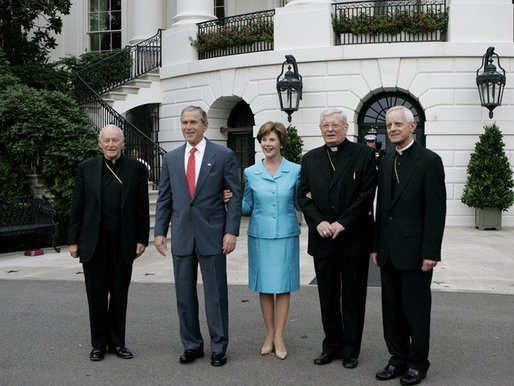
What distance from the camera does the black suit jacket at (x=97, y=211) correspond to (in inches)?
196

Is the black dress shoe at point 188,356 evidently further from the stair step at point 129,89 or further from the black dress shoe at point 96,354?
the stair step at point 129,89

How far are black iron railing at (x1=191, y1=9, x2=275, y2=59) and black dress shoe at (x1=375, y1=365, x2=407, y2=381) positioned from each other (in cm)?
1281

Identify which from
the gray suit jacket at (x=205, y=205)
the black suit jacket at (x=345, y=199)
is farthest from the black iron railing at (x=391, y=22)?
the gray suit jacket at (x=205, y=205)

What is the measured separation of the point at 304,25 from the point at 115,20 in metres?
9.49

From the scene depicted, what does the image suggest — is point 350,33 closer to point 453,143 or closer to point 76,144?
point 453,143

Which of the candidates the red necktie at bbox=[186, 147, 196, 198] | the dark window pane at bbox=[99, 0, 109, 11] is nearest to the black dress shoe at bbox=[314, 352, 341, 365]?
the red necktie at bbox=[186, 147, 196, 198]

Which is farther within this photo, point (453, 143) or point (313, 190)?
point (453, 143)

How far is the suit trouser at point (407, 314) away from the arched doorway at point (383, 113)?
37.9 ft

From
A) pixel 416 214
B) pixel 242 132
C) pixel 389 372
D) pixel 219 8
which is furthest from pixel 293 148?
pixel 389 372

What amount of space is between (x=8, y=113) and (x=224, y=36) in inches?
260

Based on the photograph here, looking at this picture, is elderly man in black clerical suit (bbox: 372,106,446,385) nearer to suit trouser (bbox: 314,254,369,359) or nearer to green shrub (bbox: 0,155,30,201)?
suit trouser (bbox: 314,254,369,359)

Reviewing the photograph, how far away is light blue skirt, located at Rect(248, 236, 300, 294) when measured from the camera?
500 centimetres

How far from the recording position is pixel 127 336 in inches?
224

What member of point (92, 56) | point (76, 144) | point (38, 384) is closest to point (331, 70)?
point (76, 144)
